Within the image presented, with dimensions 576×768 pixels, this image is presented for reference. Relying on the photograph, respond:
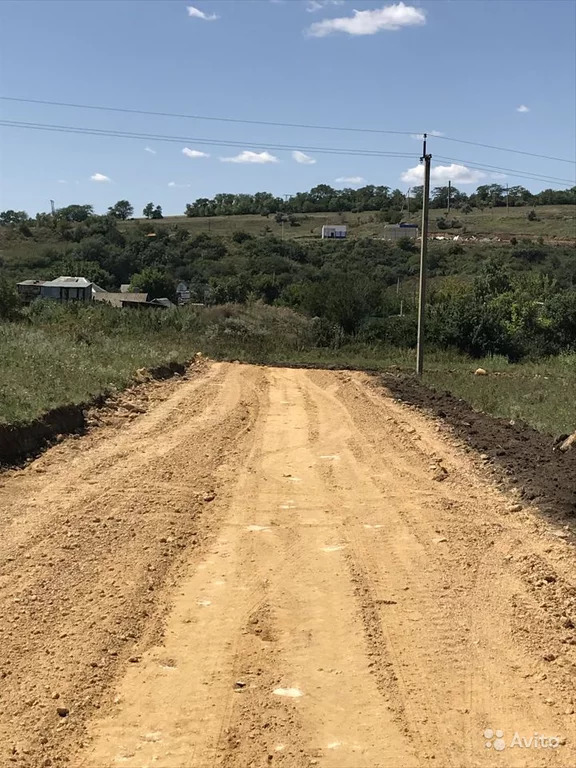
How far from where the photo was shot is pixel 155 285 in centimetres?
7206

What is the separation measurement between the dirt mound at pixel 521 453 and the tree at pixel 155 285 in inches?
2304

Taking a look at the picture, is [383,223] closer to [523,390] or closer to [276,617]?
[523,390]

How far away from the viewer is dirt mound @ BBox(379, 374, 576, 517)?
26.9 feet

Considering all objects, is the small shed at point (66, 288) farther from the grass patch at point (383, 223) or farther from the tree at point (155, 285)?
the grass patch at point (383, 223)

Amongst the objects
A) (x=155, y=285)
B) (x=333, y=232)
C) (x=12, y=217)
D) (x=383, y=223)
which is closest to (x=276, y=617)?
(x=155, y=285)

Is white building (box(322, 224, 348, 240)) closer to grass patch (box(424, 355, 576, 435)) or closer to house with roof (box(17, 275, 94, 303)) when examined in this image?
house with roof (box(17, 275, 94, 303))

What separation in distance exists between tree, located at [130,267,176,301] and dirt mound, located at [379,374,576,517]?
192 ft

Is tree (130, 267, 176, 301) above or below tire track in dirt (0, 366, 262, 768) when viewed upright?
above

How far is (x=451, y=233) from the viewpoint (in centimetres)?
8894

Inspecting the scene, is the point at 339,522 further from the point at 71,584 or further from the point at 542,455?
the point at 542,455

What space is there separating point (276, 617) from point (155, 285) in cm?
6925

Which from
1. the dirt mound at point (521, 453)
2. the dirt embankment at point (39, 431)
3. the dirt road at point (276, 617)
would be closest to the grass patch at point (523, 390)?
the dirt mound at point (521, 453)

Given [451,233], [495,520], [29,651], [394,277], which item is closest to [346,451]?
[495,520]

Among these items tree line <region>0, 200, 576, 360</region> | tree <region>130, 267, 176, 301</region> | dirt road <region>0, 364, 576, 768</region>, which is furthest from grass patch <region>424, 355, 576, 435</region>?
tree <region>130, 267, 176, 301</region>
